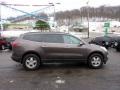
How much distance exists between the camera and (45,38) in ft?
35.9

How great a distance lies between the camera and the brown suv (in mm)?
10602

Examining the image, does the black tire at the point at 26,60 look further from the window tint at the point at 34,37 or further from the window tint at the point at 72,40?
the window tint at the point at 72,40

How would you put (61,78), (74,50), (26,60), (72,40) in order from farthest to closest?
(72,40) < (74,50) < (26,60) < (61,78)

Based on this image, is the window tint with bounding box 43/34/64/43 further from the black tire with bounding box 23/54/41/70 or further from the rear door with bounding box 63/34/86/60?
the black tire with bounding box 23/54/41/70

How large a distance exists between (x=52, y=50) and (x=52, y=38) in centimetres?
60

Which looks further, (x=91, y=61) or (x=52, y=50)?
(x=91, y=61)

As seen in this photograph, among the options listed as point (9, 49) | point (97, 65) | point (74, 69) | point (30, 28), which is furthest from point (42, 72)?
point (30, 28)

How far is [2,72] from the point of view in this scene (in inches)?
399

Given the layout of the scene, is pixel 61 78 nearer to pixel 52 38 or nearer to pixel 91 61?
pixel 91 61

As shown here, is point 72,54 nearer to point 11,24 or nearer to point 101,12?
point 11,24

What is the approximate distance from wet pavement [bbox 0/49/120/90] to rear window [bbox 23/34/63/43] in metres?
1.29

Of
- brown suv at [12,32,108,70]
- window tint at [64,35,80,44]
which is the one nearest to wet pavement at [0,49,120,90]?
brown suv at [12,32,108,70]

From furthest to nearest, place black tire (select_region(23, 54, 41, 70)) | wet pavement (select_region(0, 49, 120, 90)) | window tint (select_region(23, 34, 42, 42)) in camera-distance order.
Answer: window tint (select_region(23, 34, 42, 42)) < black tire (select_region(23, 54, 41, 70)) < wet pavement (select_region(0, 49, 120, 90))

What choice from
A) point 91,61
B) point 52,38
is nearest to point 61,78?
point 91,61
